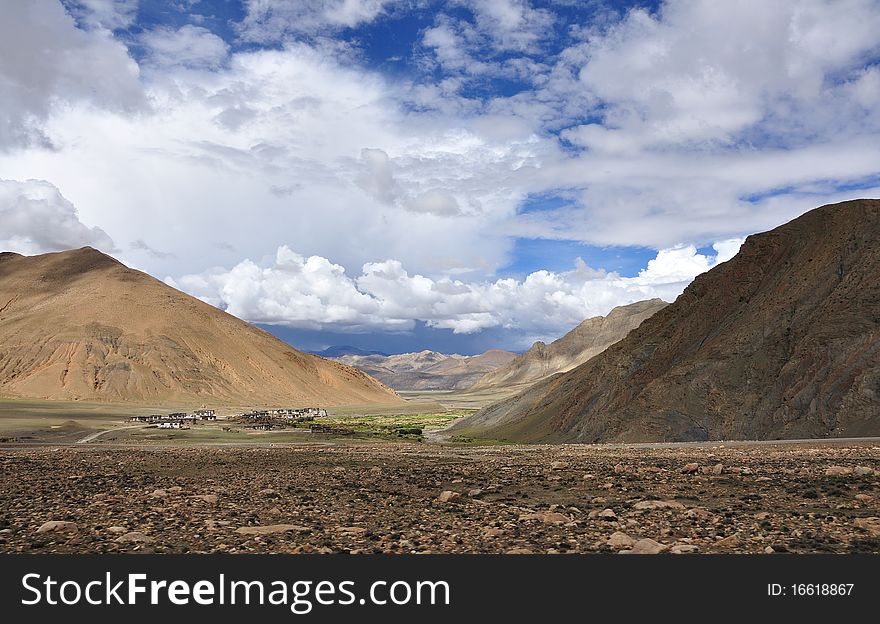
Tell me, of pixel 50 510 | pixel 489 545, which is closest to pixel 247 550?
pixel 489 545

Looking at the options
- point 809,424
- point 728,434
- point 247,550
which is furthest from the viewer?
point 728,434

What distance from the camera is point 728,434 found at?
4294 cm

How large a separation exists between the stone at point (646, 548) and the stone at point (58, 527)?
10597 millimetres

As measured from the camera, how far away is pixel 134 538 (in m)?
11.2

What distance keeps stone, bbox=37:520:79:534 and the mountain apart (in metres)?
40.4

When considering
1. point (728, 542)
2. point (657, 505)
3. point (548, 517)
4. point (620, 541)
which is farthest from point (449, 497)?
point (728, 542)

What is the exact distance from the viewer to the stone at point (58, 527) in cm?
1209

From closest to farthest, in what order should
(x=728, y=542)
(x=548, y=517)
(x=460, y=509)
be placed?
1. (x=728, y=542)
2. (x=548, y=517)
3. (x=460, y=509)

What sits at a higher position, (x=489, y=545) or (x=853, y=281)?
(x=853, y=281)

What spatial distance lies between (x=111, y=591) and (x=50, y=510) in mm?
8705

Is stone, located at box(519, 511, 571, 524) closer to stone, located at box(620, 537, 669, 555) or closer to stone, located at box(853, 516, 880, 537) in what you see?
stone, located at box(620, 537, 669, 555)

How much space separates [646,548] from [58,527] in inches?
449

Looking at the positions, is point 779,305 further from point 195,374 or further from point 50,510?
point 195,374

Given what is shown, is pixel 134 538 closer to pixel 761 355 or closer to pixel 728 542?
pixel 728 542
